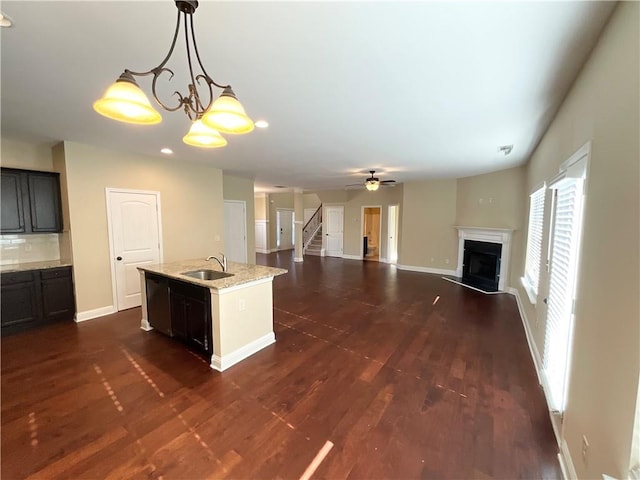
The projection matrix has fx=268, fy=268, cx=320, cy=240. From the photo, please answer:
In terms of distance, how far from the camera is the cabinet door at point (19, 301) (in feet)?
11.5

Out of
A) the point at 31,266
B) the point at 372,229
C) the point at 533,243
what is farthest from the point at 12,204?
the point at 372,229

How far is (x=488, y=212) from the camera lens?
21.0 feet

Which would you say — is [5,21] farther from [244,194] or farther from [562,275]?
[244,194]

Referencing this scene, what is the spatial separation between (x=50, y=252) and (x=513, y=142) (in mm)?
7111

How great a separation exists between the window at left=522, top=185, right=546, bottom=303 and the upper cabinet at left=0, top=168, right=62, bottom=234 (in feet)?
22.5

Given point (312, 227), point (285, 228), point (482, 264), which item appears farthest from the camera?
point (285, 228)

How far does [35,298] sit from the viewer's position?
3762 millimetres

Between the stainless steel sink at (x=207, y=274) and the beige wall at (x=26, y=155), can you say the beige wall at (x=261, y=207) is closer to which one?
the beige wall at (x=26, y=155)

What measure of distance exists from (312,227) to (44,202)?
9.02 m

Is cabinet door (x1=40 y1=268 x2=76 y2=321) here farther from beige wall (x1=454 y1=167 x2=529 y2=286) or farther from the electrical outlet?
beige wall (x1=454 y1=167 x2=529 y2=286)

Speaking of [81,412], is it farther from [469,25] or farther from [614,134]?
[614,134]

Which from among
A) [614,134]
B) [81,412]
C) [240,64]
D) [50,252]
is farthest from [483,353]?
[50,252]

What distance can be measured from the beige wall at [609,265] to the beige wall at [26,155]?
6083mm

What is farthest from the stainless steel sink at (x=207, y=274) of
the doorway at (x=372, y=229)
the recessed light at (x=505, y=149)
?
the doorway at (x=372, y=229)
